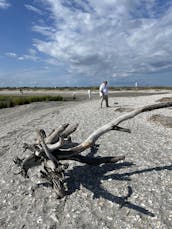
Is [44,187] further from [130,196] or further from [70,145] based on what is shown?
[130,196]

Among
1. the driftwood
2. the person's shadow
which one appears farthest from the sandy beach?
the driftwood

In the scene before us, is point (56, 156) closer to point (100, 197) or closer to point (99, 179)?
point (99, 179)

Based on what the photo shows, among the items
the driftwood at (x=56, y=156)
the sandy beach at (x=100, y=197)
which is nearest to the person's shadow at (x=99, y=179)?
the sandy beach at (x=100, y=197)

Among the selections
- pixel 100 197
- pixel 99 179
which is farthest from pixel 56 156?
pixel 100 197

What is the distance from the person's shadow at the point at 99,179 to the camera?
16.1 ft

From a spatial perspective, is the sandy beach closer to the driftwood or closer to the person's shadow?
the person's shadow

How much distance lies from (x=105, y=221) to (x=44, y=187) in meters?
1.78

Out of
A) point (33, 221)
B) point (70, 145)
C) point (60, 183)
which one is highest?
point (70, 145)

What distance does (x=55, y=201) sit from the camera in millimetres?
5082

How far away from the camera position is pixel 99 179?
19.2 feet

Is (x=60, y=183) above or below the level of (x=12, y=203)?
above

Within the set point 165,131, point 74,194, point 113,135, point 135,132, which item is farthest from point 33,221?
point 165,131

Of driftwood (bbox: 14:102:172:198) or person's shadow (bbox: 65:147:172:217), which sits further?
driftwood (bbox: 14:102:172:198)

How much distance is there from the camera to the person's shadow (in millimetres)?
4910
